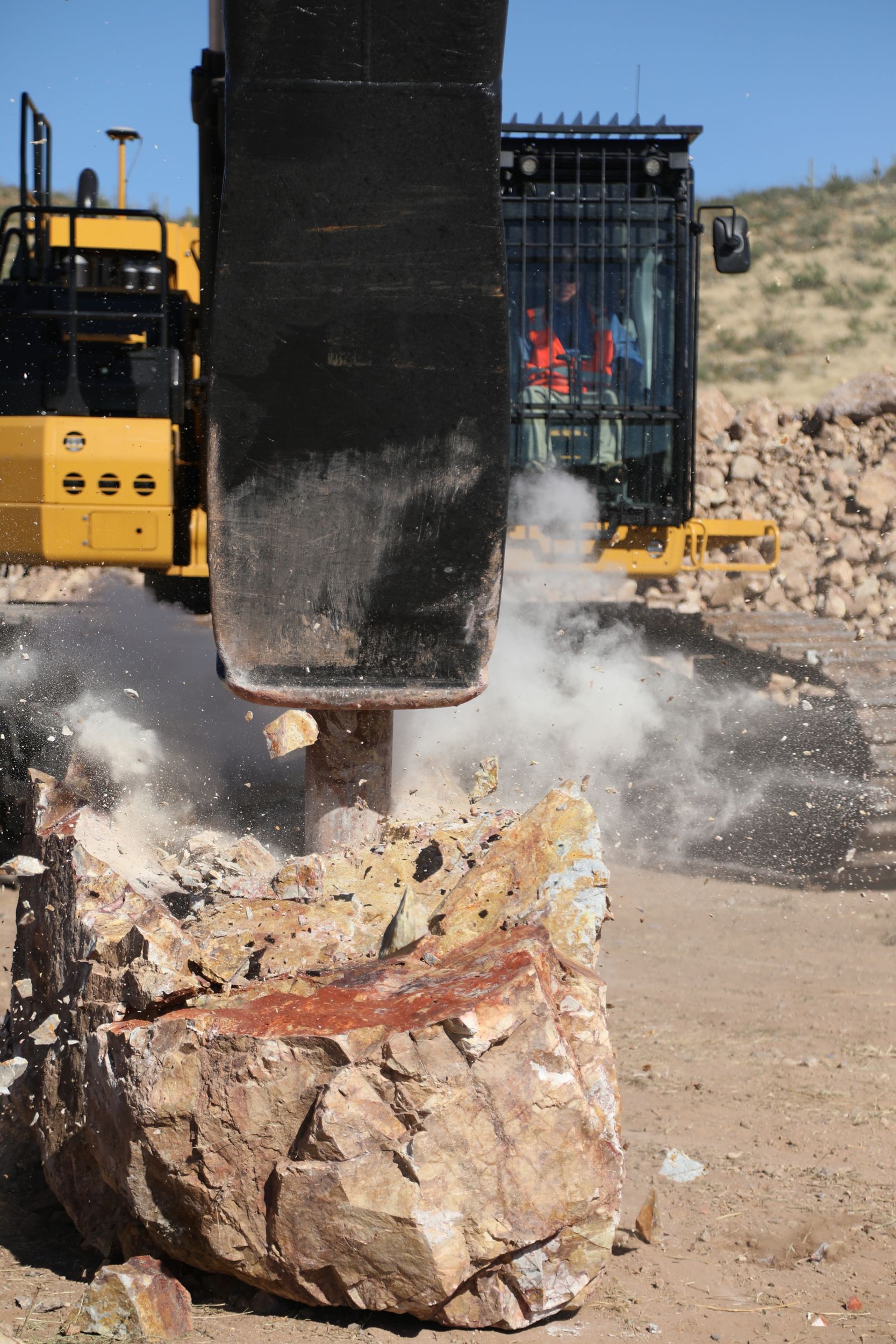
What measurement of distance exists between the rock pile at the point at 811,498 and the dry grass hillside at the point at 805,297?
287 inches

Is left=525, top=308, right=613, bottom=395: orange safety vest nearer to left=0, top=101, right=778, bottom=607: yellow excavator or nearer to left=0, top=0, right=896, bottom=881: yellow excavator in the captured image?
left=0, top=101, right=778, bottom=607: yellow excavator

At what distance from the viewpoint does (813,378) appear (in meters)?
25.2

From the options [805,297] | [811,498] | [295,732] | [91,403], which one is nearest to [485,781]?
[295,732]

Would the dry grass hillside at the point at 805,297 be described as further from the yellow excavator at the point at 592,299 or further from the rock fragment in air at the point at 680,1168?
the rock fragment in air at the point at 680,1168

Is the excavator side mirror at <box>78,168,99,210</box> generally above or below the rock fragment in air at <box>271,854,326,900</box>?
above

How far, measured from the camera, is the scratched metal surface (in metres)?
2.76

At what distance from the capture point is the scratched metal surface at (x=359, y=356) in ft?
9.04

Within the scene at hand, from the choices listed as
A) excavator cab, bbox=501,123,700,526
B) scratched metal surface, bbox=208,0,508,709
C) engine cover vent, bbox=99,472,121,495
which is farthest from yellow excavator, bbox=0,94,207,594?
excavator cab, bbox=501,123,700,526

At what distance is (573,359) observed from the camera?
308 inches

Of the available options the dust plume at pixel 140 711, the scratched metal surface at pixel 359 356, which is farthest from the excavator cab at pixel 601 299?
the scratched metal surface at pixel 359 356

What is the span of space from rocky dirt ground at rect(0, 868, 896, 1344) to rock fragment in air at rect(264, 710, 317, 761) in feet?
4.11

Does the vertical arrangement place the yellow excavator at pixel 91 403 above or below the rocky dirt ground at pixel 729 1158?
above

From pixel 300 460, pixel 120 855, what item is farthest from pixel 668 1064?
pixel 300 460

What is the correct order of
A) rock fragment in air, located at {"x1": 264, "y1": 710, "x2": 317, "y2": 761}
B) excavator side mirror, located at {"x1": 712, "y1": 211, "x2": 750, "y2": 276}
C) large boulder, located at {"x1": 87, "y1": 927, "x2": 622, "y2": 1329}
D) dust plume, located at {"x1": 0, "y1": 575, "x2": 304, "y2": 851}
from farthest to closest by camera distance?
excavator side mirror, located at {"x1": 712, "y1": 211, "x2": 750, "y2": 276} < dust plume, located at {"x1": 0, "y1": 575, "x2": 304, "y2": 851} < rock fragment in air, located at {"x1": 264, "y1": 710, "x2": 317, "y2": 761} < large boulder, located at {"x1": 87, "y1": 927, "x2": 622, "y2": 1329}
